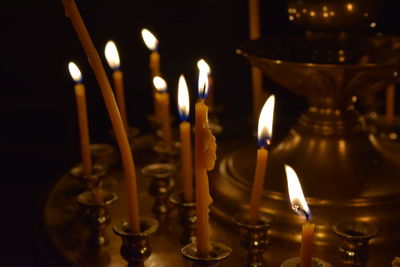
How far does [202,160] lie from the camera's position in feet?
2.48

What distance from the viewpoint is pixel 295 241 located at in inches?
39.7

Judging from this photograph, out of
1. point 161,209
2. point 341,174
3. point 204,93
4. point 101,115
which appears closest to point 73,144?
point 101,115

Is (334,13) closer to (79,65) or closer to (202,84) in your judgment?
(202,84)

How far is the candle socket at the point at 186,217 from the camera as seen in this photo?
97 centimetres

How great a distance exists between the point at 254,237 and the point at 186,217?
14 centimetres

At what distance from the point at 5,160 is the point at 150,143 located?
2.78ft

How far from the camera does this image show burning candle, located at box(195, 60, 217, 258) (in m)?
0.74

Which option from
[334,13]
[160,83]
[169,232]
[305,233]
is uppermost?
[334,13]

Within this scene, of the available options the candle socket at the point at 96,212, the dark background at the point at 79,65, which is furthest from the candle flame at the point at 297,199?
the dark background at the point at 79,65

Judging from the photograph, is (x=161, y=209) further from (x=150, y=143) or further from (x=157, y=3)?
(x=157, y=3)

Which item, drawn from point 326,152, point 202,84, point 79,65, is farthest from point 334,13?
point 79,65

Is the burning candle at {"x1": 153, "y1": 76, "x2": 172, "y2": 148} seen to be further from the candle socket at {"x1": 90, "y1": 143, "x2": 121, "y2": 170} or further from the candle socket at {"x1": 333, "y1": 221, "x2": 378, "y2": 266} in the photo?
the candle socket at {"x1": 333, "y1": 221, "x2": 378, "y2": 266}

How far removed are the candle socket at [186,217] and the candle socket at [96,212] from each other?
0.32 ft

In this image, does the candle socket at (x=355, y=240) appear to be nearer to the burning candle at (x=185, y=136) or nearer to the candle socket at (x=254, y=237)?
the candle socket at (x=254, y=237)
